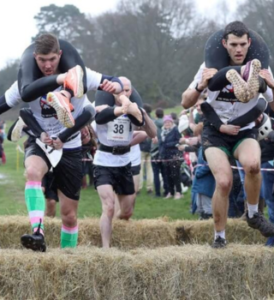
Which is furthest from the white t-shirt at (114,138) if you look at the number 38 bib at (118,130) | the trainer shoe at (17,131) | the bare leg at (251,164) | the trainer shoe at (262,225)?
the trainer shoe at (262,225)

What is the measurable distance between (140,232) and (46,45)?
3591 mm

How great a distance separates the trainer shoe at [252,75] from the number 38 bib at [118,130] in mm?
2841

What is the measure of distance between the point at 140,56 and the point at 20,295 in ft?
119

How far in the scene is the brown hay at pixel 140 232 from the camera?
360 inches

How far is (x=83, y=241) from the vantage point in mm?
9156

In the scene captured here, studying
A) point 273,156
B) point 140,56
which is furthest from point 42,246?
point 140,56

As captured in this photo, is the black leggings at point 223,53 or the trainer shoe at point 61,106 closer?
the trainer shoe at point 61,106

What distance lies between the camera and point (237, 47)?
706 centimetres

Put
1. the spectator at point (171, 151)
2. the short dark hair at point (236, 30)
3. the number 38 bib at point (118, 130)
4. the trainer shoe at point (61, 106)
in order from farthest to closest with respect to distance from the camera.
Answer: the spectator at point (171, 151), the number 38 bib at point (118, 130), the short dark hair at point (236, 30), the trainer shoe at point (61, 106)

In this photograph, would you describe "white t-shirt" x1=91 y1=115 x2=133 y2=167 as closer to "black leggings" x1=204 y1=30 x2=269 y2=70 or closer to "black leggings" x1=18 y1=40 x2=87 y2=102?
"black leggings" x1=18 y1=40 x2=87 y2=102

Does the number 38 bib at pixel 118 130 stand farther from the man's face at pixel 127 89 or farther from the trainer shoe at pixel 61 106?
the trainer shoe at pixel 61 106

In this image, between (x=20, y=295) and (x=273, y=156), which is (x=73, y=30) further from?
(x=20, y=295)

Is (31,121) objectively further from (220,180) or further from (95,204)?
(95,204)

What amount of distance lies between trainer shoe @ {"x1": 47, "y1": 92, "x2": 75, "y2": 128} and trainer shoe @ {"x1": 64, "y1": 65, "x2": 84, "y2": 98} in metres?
0.13
